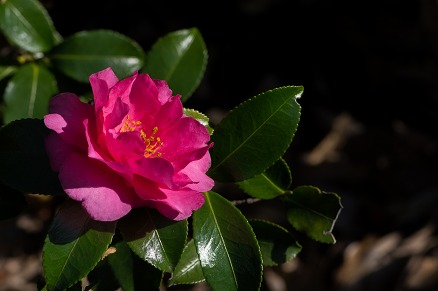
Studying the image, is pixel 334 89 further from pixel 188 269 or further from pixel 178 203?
pixel 178 203

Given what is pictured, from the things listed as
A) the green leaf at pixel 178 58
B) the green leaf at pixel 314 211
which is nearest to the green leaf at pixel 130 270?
the green leaf at pixel 314 211

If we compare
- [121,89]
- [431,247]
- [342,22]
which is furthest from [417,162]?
[121,89]

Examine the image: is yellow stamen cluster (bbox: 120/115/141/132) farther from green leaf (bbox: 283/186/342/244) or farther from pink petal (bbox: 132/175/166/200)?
green leaf (bbox: 283/186/342/244)

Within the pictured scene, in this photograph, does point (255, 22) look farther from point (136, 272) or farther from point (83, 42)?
point (136, 272)

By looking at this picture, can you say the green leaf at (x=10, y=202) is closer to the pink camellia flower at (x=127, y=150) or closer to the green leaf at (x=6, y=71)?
the pink camellia flower at (x=127, y=150)

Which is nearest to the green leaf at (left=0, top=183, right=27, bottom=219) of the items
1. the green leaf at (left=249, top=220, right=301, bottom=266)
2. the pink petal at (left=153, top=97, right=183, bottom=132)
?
the pink petal at (left=153, top=97, right=183, bottom=132)

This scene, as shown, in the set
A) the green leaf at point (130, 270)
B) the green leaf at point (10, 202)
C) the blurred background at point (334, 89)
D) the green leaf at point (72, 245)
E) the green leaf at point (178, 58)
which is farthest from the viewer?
the blurred background at point (334, 89)
